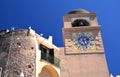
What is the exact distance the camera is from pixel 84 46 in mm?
12781

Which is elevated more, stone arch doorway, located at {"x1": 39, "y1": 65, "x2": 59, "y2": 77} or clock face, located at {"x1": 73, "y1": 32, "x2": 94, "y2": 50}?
clock face, located at {"x1": 73, "y1": 32, "x2": 94, "y2": 50}

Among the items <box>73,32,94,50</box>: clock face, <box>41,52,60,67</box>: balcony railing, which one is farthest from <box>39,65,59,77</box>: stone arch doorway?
<box>73,32,94,50</box>: clock face

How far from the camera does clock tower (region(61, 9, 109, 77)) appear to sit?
11836 mm

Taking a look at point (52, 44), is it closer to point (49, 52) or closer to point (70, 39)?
point (49, 52)

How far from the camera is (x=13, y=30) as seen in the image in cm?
2317

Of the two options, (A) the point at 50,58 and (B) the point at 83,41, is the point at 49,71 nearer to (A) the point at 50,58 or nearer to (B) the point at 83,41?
(A) the point at 50,58

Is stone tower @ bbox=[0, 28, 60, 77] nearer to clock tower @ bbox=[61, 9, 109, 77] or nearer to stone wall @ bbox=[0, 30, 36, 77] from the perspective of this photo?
stone wall @ bbox=[0, 30, 36, 77]

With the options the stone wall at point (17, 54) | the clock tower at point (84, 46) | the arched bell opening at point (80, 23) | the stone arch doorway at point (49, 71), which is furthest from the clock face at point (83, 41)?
the stone arch doorway at point (49, 71)

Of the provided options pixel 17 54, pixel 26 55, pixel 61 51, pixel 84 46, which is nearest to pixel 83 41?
pixel 84 46

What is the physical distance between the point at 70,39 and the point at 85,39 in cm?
94

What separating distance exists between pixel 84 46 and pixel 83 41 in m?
0.35

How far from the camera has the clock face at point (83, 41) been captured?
504 inches

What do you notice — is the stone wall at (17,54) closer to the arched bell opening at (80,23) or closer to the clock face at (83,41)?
the arched bell opening at (80,23)

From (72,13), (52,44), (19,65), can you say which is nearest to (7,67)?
(19,65)
